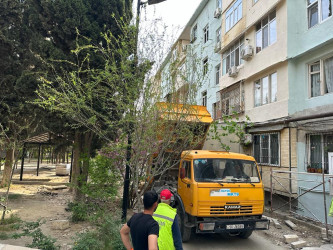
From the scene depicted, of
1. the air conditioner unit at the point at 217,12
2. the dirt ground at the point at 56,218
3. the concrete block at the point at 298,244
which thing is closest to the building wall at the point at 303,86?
the dirt ground at the point at 56,218

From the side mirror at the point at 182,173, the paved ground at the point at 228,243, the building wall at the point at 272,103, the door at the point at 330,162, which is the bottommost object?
the paved ground at the point at 228,243

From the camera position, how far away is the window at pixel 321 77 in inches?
370

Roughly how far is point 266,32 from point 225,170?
29.8 ft

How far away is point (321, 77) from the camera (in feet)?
31.7

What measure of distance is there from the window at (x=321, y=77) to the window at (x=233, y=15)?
644 cm

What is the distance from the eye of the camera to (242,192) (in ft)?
20.0

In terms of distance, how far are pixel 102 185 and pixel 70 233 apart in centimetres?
152

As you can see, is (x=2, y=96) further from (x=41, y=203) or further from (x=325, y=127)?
(x=325, y=127)

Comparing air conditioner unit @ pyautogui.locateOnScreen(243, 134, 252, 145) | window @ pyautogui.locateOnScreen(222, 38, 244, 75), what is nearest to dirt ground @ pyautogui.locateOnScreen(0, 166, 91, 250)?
air conditioner unit @ pyautogui.locateOnScreen(243, 134, 252, 145)

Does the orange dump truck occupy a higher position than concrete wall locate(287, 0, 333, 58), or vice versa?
concrete wall locate(287, 0, 333, 58)

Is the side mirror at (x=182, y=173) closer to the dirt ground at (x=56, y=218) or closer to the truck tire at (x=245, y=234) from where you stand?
the truck tire at (x=245, y=234)

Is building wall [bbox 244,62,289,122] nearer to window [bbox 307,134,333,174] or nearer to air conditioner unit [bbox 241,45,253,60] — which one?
air conditioner unit [bbox 241,45,253,60]

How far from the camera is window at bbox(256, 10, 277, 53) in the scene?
39.4ft

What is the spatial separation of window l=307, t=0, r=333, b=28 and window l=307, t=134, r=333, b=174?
4457mm
